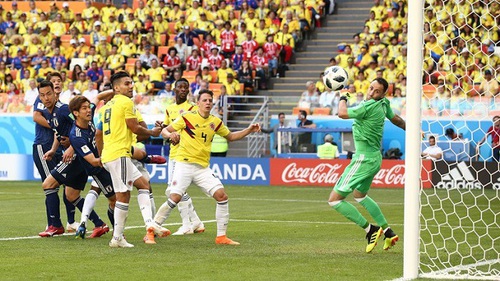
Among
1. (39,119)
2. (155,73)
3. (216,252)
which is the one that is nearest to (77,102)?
(39,119)

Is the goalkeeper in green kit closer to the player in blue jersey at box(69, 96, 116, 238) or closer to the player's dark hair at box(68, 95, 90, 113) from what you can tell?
the player in blue jersey at box(69, 96, 116, 238)

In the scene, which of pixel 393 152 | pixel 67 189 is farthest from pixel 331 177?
pixel 67 189

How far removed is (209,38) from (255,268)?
23.8 metres

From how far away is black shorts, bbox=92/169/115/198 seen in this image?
12.7 metres

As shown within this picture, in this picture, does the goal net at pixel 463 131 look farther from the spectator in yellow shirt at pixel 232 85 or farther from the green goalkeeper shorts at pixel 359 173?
the spectator in yellow shirt at pixel 232 85

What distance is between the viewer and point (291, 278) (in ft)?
31.0

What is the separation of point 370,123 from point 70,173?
4284 millimetres

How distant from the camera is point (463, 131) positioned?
2520cm

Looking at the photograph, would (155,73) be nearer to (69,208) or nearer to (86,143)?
(69,208)

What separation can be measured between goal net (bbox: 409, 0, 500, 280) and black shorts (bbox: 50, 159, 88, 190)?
481 cm

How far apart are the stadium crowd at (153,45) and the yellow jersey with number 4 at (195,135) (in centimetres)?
1591

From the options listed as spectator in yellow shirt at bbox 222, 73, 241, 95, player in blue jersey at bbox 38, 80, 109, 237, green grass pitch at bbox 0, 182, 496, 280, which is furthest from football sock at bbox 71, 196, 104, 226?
spectator in yellow shirt at bbox 222, 73, 241, 95

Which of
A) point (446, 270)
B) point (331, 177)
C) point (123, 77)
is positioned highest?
point (123, 77)

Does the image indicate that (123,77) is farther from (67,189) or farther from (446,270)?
(446,270)
